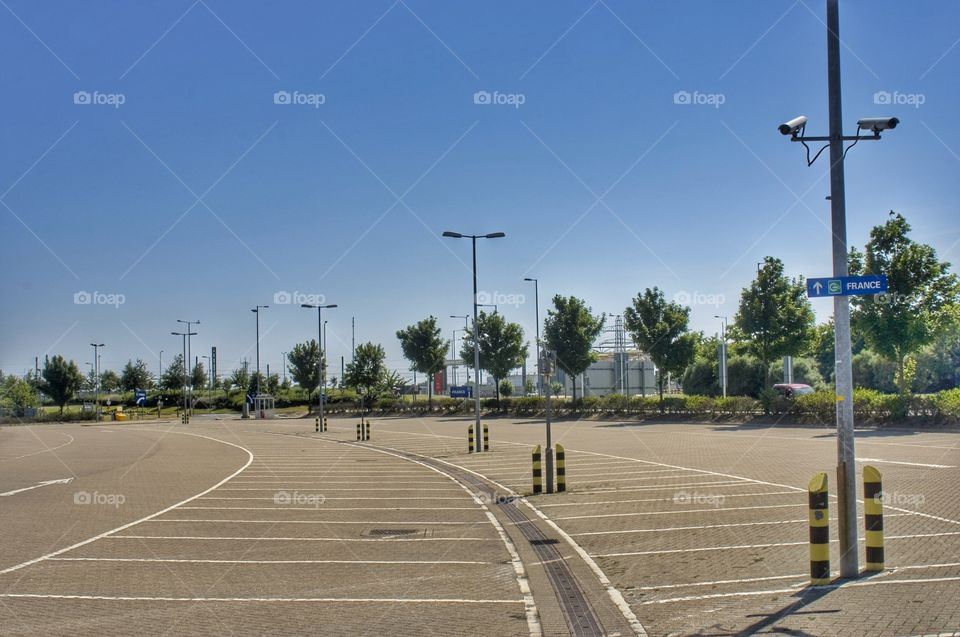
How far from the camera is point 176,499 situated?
653 inches

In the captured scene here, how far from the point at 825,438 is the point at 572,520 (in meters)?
20.1

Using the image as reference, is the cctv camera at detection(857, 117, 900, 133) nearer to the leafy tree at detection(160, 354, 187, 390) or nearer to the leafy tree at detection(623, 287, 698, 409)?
the leafy tree at detection(623, 287, 698, 409)

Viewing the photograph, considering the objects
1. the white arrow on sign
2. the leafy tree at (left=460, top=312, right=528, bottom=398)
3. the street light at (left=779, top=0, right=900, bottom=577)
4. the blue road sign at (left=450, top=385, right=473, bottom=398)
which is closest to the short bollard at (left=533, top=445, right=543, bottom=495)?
the street light at (left=779, top=0, right=900, bottom=577)

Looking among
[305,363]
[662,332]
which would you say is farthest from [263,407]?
[662,332]

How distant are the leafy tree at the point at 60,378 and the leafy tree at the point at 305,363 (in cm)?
2538

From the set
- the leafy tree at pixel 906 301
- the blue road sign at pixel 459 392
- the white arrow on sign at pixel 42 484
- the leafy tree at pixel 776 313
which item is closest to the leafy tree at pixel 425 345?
the blue road sign at pixel 459 392

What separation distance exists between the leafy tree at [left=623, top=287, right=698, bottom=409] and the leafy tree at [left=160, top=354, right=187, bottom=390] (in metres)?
69.5

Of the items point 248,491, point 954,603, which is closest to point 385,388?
point 248,491

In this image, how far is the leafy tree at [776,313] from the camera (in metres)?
45.6

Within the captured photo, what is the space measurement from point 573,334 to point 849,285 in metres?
52.0

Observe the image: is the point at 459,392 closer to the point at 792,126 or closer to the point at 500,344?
the point at 500,344

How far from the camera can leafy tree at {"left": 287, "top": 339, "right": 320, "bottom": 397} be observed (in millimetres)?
87606

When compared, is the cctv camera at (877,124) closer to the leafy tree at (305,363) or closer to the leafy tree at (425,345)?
the leafy tree at (425,345)

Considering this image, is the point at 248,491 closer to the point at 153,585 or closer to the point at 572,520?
the point at 572,520
